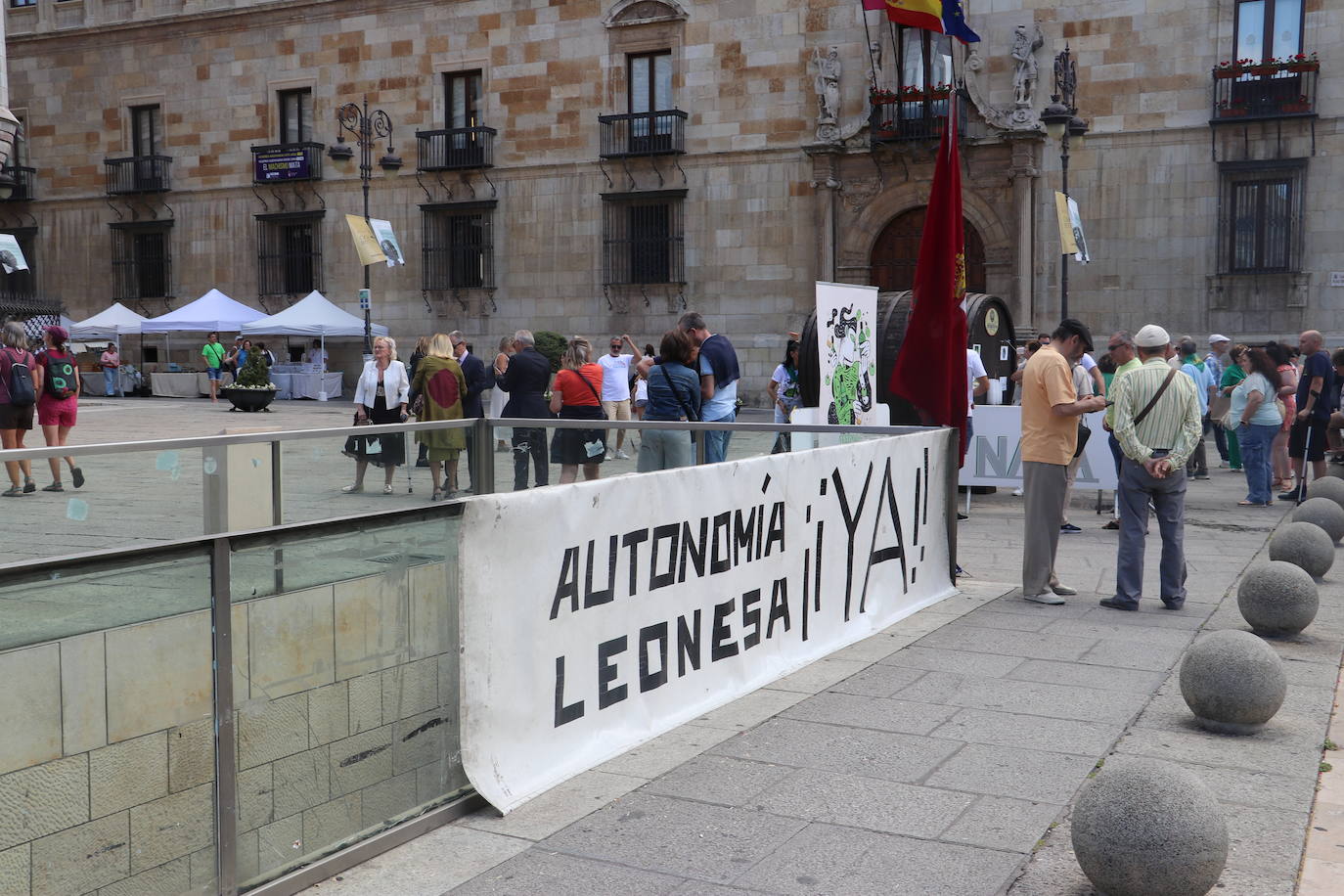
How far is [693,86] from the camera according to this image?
30391 millimetres

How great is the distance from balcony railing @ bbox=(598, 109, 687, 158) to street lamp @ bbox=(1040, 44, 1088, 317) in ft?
27.6

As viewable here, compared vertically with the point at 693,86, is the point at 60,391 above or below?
below

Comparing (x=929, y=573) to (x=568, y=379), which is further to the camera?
(x=568, y=379)

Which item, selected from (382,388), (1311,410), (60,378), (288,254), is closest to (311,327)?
(288,254)

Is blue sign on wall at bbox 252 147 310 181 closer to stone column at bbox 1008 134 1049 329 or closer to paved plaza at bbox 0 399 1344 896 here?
stone column at bbox 1008 134 1049 329

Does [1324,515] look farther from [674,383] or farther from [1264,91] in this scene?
[1264,91]

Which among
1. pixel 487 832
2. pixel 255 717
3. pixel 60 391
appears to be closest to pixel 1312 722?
pixel 487 832

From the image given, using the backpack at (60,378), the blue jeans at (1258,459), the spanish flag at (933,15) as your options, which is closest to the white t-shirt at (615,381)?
the backpack at (60,378)

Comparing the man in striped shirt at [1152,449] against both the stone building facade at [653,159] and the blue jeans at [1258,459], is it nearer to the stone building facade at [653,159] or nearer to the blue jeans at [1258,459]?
the blue jeans at [1258,459]

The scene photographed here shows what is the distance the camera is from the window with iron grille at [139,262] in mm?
37062

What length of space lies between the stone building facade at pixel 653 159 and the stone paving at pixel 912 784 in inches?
766

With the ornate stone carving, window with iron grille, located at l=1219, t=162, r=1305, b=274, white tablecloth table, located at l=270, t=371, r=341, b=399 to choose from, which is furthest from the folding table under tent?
window with iron grille, located at l=1219, t=162, r=1305, b=274

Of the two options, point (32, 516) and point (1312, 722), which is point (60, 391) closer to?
point (32, 516)

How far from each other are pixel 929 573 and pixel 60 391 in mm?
10314
